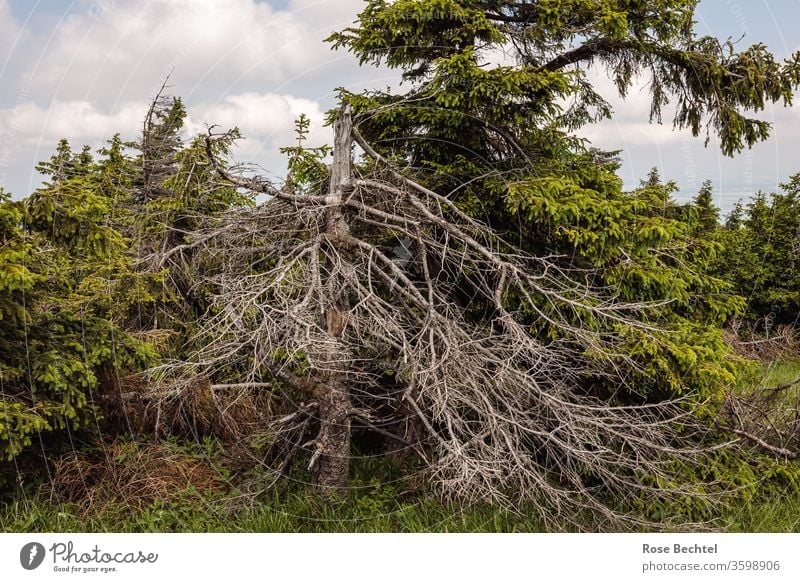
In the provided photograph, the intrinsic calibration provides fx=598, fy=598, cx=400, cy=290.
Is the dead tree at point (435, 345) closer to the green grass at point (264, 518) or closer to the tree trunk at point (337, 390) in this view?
the tree trunk at point (337, 390)

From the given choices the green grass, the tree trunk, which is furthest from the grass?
the tree trunk

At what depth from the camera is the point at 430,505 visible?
20.1 ft

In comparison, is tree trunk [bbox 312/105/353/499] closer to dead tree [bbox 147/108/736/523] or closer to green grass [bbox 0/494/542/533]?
dead tree [bbox 147/108/736/523]

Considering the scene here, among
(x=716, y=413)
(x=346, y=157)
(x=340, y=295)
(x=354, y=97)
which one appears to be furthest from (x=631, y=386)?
(x=354, y=97)

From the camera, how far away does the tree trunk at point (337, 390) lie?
20.0 ft

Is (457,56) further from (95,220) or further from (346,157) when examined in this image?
(95,220)

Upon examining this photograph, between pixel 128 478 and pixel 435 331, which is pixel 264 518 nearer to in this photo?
pixel 128 478

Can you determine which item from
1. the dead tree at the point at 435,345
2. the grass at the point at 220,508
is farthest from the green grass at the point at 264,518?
the dead tree at the point at 435,345

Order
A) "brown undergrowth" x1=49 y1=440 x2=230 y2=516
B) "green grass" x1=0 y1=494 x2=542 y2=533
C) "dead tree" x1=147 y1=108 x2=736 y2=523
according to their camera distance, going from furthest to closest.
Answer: "brown undergrowth" x1=49 y1=440 x2=230 y2=516 → "green grass" x1=0 y1=494 x2=542 y2=533 → "dead tree" x1=147 y1=108 x2=736 y2=523

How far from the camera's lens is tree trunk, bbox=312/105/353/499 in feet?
20.0

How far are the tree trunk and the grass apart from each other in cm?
27

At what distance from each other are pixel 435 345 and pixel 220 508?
2737mm

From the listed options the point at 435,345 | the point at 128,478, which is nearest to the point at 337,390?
the point at 435,345

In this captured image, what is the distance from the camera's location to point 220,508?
6027mm
